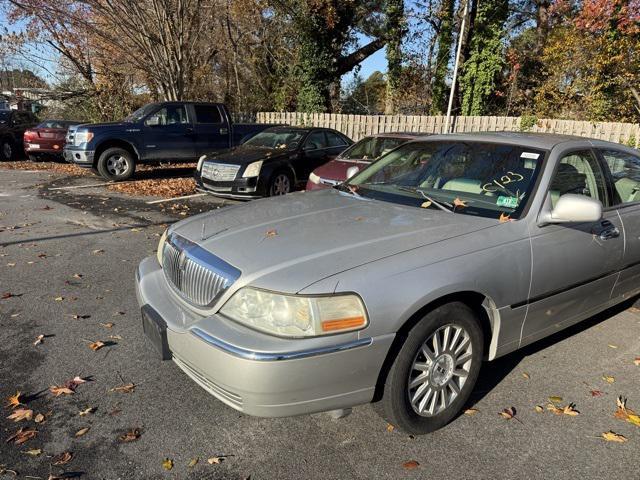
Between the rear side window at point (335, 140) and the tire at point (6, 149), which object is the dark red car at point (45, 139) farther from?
the rear side window at point (335, 140)

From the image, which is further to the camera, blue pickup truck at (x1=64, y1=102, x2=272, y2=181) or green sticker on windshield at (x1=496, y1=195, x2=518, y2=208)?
blue pickup truck at (x1=64, y1=102, x2=272, y2=181)

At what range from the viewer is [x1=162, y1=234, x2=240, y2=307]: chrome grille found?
2547 millimetres

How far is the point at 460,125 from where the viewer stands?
1567 centimetres

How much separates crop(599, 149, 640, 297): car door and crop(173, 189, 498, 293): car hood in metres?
1.49

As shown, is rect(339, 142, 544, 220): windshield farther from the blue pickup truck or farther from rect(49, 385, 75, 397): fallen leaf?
the blue pickup truck

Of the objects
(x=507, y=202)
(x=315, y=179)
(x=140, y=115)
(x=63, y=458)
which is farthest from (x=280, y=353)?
(x=140, y=115)

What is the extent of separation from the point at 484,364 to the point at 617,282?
1239 millimetres

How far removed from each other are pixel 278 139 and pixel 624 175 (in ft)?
23.2

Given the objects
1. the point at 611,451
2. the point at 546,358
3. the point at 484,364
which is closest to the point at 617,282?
the point at 546,358

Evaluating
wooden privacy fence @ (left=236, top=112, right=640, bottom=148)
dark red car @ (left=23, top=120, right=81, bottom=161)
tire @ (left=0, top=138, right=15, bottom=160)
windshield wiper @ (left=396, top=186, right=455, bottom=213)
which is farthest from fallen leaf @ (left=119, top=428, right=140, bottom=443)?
tire @ (left=0, top=138, right=15, bottom=160)

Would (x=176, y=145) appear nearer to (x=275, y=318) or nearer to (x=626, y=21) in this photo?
(x=275, y=318)

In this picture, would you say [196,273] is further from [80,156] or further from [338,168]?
[80,156]

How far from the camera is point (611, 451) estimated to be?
2.67m

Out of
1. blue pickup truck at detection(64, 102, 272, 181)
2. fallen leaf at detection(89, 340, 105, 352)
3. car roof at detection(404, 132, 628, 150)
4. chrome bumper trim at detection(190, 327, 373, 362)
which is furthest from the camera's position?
blue pickup truck at detection(64, 102, 272, 181)
